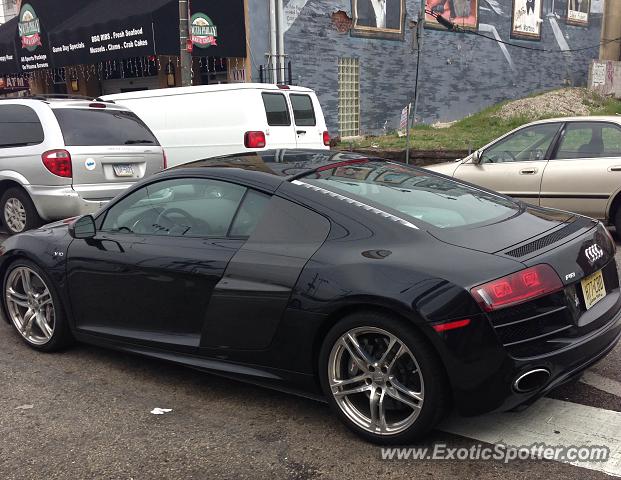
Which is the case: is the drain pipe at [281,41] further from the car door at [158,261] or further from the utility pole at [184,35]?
the car door at [158,261]

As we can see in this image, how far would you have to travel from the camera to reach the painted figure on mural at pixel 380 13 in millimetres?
19031

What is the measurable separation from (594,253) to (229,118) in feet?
24.5

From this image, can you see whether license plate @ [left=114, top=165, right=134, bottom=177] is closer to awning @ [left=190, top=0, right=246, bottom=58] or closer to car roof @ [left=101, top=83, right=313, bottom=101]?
car roof @ [left=101, top=83, right=313, bottom=101]

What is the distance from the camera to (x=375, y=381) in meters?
3.12

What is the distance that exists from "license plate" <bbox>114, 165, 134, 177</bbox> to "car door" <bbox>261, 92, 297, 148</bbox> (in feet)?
8.66

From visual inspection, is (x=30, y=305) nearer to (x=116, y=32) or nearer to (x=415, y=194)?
(x=415, y=194)

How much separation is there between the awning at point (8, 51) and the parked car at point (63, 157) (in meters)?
13.7

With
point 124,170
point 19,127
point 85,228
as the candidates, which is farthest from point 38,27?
point 85,228

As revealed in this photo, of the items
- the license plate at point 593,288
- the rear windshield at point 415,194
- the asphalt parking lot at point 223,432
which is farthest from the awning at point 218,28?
the license plate at point 593,288

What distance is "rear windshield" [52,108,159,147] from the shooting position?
756cm

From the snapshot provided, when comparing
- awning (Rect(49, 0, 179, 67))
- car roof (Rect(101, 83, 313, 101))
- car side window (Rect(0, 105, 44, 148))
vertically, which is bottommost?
car side window (Rect(0, 105, 44, 148))

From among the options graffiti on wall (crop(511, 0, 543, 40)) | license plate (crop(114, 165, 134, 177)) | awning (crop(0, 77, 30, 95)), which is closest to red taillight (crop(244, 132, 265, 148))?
license plate (crop(114, 165, 134, 177))

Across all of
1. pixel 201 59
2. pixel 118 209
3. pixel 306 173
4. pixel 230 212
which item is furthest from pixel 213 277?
pixel 201 59

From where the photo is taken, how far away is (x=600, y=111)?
→ 24.9 metres
